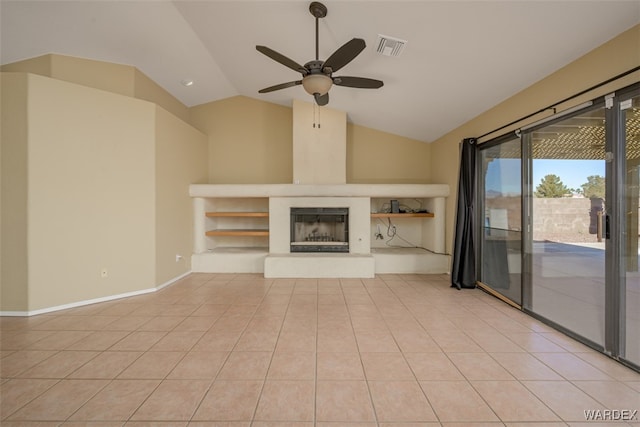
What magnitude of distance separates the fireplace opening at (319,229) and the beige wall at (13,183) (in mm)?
3252

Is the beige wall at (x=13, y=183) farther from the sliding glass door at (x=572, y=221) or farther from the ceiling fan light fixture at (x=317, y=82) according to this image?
the sliding glass door at (x=572, y=221)

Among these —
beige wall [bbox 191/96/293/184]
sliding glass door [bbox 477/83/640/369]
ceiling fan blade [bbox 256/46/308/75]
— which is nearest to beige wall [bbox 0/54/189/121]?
beige wall [bbox 191/96/293/184]

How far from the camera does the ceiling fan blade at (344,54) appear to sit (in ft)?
7.08

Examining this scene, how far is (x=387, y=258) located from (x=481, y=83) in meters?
2.84

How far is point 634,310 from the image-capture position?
83.3 inches

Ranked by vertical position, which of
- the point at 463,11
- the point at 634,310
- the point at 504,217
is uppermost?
the point at 463,11

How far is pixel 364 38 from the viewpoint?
2.79m

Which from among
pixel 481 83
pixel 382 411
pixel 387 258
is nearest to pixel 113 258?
pixel 382 411

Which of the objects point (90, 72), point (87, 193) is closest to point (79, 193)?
point (87, 193)

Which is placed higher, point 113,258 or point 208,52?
point 208,52

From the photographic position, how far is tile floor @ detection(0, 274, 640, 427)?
154 cm

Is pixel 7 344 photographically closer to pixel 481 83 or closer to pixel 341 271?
pixel 341 271

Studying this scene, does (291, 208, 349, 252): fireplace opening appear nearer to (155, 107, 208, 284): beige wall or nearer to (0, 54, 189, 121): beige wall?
(155, 107, 208, 284): beige wall

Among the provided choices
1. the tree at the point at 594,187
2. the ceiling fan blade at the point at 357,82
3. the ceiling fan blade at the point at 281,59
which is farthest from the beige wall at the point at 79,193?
the tree at the point at 594,187
